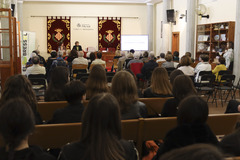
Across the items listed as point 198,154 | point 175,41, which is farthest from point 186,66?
point 175,41

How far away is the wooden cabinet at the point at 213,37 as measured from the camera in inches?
407

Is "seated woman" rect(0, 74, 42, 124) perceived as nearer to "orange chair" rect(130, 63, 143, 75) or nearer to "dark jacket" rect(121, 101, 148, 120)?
"dark jacket" rect(121, 101, 148, 120)

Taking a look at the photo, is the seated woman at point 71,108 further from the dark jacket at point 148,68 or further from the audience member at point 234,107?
the dark jacket at point 148,68

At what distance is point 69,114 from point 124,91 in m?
0.63

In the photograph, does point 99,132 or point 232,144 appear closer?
point 99,132

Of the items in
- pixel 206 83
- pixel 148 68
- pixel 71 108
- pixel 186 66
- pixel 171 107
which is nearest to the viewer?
pixel 71 108

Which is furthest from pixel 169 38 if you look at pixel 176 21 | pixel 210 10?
pixel 210 10

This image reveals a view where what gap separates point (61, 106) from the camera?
12.2 ft

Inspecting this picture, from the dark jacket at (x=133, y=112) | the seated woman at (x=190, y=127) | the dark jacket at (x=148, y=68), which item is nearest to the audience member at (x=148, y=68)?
the dark jacket at (x=148, y=68)

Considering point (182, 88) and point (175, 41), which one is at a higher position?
point (175, 41)

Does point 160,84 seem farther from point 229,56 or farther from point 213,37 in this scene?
point 213,37

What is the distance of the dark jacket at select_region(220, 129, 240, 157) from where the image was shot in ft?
6.42

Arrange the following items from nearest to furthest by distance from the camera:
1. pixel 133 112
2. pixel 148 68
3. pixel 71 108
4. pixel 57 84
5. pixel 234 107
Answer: pixel 71 108 < pixel 133 112 < pixel 234 107 < pixel 57 84 < pixel 148 68

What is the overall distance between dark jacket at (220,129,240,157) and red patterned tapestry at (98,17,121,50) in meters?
16.3
